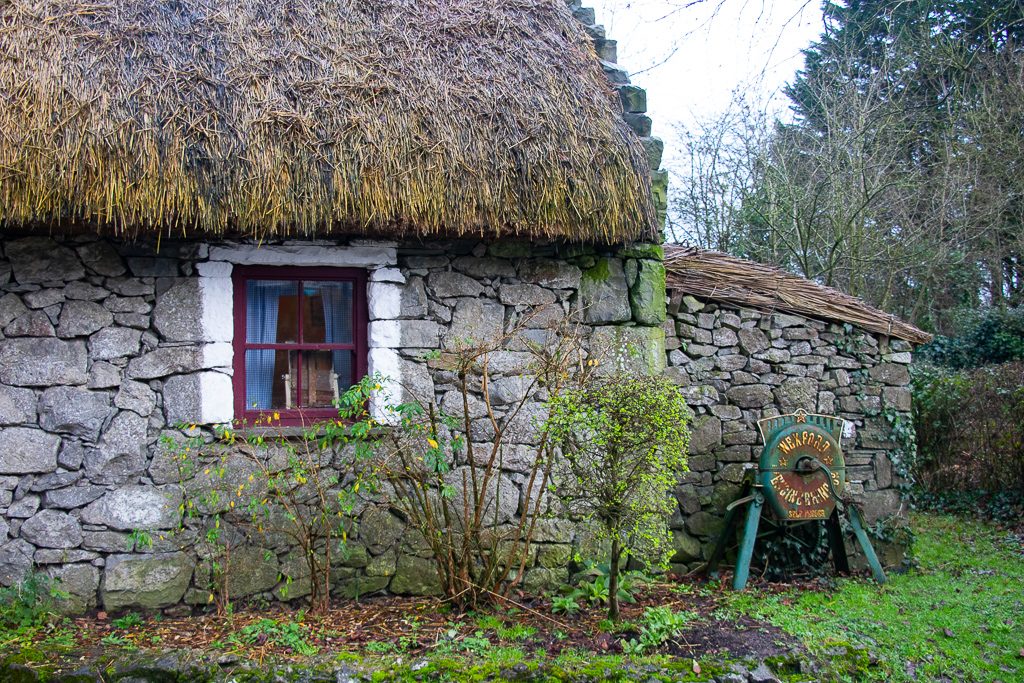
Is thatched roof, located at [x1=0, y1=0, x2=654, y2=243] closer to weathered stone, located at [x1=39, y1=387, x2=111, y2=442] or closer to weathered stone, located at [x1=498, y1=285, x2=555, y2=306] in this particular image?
weathered stone, located at [x1=498, y1=285, x2=555, y2=306]

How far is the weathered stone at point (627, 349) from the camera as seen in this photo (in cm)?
475

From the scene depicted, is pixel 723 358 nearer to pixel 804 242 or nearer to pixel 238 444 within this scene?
pixel 238 444

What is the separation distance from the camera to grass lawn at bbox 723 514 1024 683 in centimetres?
384

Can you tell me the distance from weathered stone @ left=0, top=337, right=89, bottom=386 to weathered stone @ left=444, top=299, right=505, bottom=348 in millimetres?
1987

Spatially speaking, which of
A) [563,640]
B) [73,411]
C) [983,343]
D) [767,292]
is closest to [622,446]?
[563,640]

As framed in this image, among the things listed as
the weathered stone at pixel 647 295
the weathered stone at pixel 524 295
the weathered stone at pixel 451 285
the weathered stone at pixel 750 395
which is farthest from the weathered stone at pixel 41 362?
the weathered stone at pixel 750 395

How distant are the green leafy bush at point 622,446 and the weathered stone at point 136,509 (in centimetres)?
208

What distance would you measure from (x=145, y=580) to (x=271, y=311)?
1601 mm

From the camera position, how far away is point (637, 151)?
475 cm

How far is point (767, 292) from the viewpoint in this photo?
5777 millimetres

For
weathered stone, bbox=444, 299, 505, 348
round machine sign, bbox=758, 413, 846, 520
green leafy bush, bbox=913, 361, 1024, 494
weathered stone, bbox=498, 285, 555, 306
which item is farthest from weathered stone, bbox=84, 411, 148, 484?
green leafy bush, bbox=913, 361, 1024, 494

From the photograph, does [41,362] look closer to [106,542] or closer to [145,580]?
[106,542]

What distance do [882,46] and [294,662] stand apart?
35.2ft

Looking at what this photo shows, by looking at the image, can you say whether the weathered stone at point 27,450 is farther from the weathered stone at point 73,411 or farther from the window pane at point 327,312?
the window pane at point 327,312
